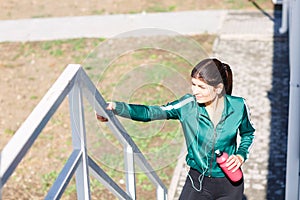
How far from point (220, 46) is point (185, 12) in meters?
1.86

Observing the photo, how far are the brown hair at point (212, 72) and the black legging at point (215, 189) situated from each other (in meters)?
0.54

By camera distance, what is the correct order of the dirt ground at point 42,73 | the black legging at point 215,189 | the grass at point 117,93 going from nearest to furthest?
the black legging at point 215,189
the grass at point 117,93
the dirt ground at point 42,73

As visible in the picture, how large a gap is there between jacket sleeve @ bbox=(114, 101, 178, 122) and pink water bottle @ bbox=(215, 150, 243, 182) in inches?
12.0

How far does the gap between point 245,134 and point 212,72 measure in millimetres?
446

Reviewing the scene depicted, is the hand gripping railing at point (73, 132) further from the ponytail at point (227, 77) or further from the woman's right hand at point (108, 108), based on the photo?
the ponytail at point (227, 77)

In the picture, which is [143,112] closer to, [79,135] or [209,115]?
[209,115]

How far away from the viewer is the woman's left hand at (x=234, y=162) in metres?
3.58

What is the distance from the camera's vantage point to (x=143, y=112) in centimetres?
358

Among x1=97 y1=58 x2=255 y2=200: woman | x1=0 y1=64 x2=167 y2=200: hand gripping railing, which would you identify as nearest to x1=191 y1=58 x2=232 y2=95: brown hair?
x1=97 y1=58 x2=255 y2=200: woman

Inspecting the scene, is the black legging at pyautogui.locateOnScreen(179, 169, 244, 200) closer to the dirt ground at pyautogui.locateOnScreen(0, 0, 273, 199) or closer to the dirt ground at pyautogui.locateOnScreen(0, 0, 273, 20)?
the dirt ground at pyautogui.locateOnScreen(0, 0, 273, 199)

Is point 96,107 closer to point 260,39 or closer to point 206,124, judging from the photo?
point 206,124

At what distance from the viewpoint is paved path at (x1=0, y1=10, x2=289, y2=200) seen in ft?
24.0

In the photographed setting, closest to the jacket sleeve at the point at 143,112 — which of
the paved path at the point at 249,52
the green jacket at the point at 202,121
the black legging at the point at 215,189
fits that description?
the green jacket at the point at 202,121

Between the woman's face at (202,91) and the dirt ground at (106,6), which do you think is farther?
the dirt ground at (106,6)
